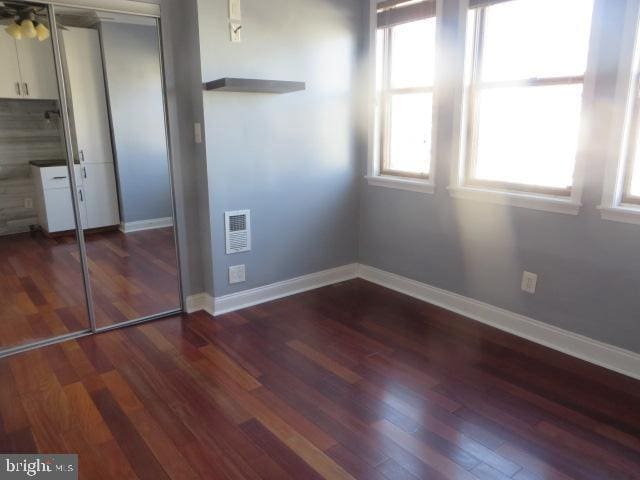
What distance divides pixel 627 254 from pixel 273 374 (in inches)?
79.7

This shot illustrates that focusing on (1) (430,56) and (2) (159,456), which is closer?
(2) (159,456)

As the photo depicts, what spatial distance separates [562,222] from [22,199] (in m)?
3.48

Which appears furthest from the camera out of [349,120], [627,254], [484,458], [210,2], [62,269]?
[349,120]

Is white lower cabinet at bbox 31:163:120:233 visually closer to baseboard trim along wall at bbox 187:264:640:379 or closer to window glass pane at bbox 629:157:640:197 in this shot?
baseboard trim along wall at bbox 187:264:640:379

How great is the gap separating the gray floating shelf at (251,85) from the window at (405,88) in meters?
0.80

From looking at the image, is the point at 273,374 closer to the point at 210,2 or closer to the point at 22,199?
the point at 22,199

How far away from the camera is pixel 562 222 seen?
274 cm

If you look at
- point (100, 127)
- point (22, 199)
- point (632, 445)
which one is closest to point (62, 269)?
point (22, 199)

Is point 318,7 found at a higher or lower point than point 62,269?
higher

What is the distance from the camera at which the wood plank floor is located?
3.22 metres

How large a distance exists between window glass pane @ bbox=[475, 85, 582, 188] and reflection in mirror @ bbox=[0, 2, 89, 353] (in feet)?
9.04

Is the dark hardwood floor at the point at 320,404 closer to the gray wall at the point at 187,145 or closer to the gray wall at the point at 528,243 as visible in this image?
the gray wall at the point at 528,243

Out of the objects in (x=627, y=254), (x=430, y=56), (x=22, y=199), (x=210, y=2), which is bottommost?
(x=627, y=254)

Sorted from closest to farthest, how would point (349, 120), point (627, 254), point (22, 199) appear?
point (627, 254) → point (22, 199) → point (349, 120)
